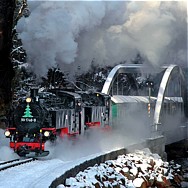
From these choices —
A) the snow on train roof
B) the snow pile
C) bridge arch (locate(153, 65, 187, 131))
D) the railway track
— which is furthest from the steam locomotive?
bridge arch (locate(153, 65, 187, 131))

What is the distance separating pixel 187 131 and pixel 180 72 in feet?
36.7

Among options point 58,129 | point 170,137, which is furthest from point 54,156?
point 170,137

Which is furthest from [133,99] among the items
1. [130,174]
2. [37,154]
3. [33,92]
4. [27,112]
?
[37,154]

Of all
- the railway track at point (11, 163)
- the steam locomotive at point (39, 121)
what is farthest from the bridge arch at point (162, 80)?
the railway track at point (11, 163)

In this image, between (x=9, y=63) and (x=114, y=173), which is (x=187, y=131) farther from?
(x=9, y=63)

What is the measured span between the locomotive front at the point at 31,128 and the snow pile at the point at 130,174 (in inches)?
94.0

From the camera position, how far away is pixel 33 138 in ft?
53.9

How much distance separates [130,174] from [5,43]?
1210cm

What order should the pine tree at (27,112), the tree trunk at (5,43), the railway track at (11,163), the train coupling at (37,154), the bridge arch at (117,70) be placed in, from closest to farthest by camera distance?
the tree trunk at (5,43), the railway track at (11,163), the train coupling at (37,154), the pine tree at (27,112), the bridge arch at (117,70)

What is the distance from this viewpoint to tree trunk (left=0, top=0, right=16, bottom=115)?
22.3ft

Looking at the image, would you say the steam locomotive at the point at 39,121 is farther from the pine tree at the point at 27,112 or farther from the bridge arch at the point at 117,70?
the bridge arch at the point at 117,70

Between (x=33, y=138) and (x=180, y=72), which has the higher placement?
(x=180, y=72)

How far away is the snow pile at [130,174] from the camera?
1365 cm

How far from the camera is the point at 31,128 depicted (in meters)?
16.5
